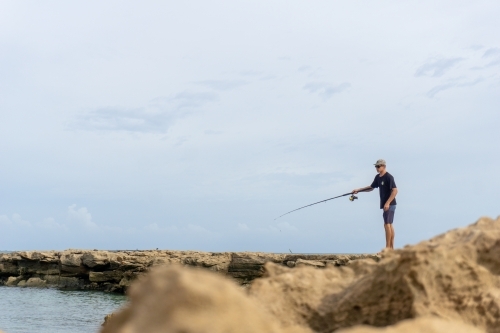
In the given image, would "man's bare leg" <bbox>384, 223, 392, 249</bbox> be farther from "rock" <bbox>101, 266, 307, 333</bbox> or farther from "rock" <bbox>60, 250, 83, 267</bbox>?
"rock" <bbox>60, 250, 83, 267</bbox>

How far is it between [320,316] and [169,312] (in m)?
1.35

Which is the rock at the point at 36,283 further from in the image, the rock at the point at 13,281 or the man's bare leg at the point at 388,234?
the man's bare leg at the point at 388,234

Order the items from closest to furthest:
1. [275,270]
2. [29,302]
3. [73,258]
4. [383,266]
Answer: [383,266] → [275,270] → [29,302] → [73,258]

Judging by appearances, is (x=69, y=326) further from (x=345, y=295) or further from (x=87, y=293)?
(x=345, y=295)

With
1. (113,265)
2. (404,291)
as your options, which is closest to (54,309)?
(113,265)

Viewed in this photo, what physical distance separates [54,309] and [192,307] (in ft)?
59.2

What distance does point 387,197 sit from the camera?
30.3 ft

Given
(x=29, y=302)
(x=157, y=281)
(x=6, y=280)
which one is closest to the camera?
(x=157, y=281)

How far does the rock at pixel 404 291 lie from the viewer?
8.29 ft

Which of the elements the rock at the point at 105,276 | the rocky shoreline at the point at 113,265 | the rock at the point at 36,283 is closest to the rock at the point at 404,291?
the rocky shoreline at the point at 113,265

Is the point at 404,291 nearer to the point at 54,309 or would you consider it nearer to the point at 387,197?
the point at 387,197

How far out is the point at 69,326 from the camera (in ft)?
47.7

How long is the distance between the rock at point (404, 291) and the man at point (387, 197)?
6305mm

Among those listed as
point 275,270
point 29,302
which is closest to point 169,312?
point 275,270
